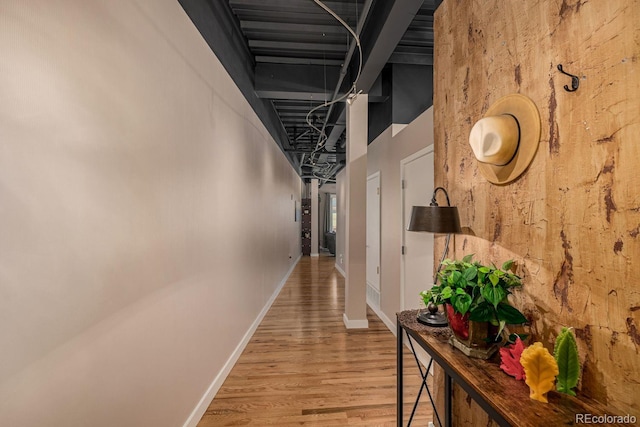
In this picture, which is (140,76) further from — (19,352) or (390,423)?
(390,423)

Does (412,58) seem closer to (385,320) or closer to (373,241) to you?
(373,241)

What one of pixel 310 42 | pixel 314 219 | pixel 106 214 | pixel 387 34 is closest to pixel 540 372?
pixel 106 214

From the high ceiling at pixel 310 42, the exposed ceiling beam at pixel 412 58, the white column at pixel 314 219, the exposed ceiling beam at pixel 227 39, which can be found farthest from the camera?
the white column at pixel 314 219

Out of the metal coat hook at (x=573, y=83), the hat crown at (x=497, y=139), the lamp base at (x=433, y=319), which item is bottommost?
the lamp base at (x=433, y=319)

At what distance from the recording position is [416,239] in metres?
2.79

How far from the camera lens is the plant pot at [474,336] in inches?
44.6

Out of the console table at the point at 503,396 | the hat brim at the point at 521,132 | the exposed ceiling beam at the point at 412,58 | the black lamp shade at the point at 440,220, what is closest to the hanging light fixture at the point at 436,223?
the black lamp shade at the point at 440,220

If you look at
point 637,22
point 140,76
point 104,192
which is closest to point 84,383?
point 104,192

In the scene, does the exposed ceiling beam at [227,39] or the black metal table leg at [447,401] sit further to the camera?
the exposed ceiling beam at [227,39]

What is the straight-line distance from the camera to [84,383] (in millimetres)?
999

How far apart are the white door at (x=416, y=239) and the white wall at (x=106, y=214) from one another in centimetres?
186

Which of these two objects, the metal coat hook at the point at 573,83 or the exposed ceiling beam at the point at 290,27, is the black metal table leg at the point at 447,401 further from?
the exposed ceiling beam at the point at 290,27

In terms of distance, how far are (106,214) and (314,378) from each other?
210 cm

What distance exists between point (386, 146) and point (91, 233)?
3.31m
